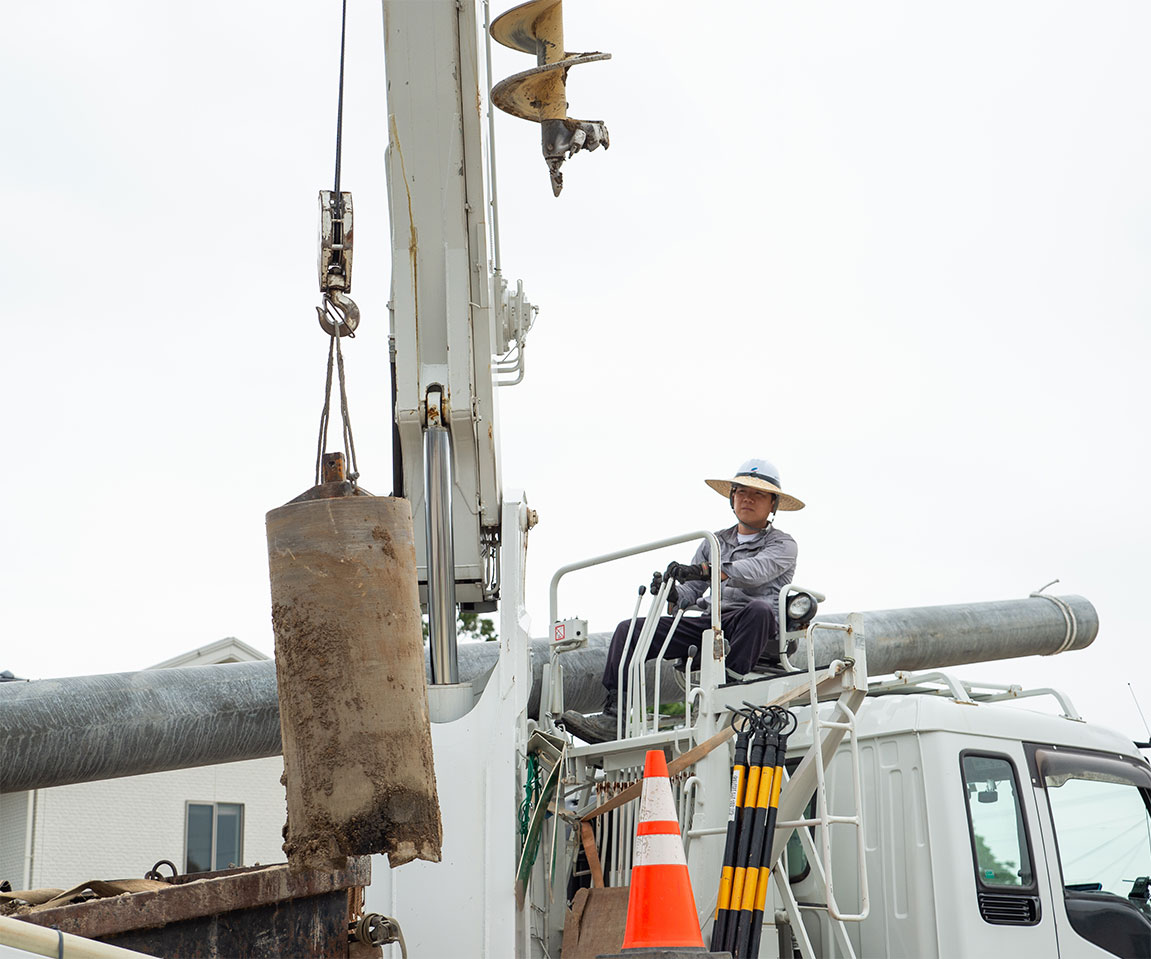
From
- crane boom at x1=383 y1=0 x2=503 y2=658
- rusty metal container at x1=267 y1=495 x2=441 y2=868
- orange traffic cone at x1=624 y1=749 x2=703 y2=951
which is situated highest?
crane boom at x1=383 y1=0 x2=503 y2=658

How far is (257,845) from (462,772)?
14.4 metres

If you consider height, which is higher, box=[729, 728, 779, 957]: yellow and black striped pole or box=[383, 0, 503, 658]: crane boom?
box=[383, 0, 503, 658]: crane boom

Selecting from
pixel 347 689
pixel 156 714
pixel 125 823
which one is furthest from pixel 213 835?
pixel 347 689

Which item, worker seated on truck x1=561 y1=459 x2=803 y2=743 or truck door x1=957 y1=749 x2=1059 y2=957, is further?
worker seated on truck x1=561 y1=459 x2=803 y2=743

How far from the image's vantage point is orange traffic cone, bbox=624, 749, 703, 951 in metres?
4.85

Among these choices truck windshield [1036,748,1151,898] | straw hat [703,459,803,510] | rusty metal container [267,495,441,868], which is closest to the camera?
rusty metal container [267,495,441,868]

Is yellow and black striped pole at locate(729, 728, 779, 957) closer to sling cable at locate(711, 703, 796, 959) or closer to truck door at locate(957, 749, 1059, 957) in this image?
sling cable at locate(711, 703, 796, 959)

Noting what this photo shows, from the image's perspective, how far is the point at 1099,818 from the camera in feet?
20.9

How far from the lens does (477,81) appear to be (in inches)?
230

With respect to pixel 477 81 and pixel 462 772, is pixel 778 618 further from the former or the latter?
pixel 477 81

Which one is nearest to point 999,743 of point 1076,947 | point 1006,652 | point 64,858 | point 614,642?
point 1076,947

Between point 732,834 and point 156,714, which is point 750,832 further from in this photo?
point 156,714

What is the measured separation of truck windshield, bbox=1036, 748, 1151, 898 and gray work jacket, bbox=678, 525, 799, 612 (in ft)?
4.62

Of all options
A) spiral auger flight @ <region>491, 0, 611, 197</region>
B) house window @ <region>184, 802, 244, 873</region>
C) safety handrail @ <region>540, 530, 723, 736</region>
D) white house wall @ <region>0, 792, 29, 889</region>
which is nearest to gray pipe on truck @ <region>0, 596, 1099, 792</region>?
safety handrail @ <region>540, 530, 723, 736</region>
